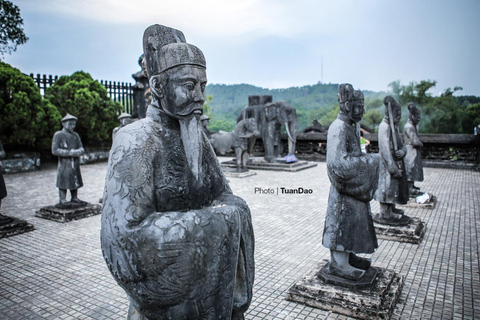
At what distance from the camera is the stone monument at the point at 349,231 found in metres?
3.48

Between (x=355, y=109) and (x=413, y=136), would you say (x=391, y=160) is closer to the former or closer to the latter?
(x=355, y=109)

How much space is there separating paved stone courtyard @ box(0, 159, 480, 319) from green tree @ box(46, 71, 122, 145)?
23.6ft

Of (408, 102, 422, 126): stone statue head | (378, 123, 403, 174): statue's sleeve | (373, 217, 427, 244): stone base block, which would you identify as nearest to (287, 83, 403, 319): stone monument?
(373, 217, 427, 244): stone base block

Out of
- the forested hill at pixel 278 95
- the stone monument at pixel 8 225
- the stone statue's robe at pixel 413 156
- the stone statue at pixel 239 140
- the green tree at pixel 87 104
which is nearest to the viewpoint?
the stone monument at pixel 8 225

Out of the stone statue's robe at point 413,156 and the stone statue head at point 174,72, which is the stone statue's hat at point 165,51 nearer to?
the stone statue head at point 174,72

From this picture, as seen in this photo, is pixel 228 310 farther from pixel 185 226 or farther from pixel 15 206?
pixel 15 206

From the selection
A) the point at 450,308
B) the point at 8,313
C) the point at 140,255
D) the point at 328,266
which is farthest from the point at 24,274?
the point at 450,308

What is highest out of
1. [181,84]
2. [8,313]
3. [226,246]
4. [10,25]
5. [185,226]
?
[10,25]

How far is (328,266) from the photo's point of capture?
4047mm

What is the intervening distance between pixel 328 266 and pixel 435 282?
130 centimetres

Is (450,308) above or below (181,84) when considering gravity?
below

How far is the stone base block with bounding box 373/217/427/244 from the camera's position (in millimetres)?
5434

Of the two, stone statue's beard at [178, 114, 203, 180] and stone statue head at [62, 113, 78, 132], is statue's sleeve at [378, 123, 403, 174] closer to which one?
stone statue's beard at [178, 114, 203, 180]

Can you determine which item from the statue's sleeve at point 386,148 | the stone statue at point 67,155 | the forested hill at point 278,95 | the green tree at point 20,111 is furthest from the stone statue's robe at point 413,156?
the forested hill at point 278,95
